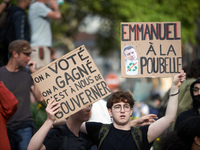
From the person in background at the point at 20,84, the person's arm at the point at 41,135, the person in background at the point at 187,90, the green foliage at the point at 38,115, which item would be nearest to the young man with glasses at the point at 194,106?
the person in background at the point at 187,90

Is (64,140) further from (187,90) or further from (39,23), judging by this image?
(39,23)

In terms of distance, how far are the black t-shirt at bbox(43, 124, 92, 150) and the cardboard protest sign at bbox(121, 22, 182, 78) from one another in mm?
1138

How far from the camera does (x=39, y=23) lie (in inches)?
302

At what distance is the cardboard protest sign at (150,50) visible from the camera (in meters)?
4.90

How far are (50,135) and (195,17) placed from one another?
56.4 feet

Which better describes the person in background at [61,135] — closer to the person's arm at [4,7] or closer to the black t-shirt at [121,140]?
the black t-shirt at [121,140]

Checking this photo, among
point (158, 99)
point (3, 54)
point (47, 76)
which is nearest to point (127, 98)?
point (47, 76)

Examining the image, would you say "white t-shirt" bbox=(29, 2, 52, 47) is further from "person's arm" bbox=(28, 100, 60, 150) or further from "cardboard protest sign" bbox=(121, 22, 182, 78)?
"person's arm" bbox=(28, 100, 60, 150)

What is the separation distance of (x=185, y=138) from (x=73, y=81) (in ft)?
5.01

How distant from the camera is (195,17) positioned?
790 inches

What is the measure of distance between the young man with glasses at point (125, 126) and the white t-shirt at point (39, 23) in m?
3.65

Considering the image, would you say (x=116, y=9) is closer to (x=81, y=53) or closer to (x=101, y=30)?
(x=101, y=30)

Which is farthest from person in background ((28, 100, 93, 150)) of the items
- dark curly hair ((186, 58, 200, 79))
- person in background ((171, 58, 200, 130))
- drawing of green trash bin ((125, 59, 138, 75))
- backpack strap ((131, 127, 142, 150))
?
dark curly hair ((186, 58, 200, 79))

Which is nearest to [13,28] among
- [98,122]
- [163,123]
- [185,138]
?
[98,122]
